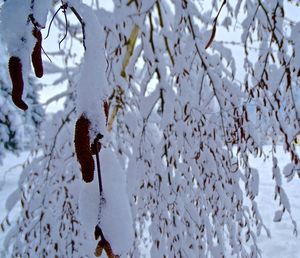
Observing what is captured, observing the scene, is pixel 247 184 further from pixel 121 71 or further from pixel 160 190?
pixel 121 71

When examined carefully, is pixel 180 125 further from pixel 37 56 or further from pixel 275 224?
pixel 275 224

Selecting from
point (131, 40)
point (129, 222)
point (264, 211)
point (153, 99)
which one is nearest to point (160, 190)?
point (153, 99)

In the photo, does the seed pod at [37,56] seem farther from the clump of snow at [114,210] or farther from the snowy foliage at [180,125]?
the snowy foliage at [180,125]

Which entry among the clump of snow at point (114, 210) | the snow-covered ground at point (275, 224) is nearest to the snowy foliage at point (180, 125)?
the clump of snow at point (114, 210)

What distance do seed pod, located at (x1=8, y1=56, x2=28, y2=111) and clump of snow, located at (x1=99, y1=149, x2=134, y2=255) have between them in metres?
0.19

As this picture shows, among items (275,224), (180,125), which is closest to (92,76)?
(180,125)

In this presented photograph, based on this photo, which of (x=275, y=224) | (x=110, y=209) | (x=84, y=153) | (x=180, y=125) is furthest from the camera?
(x=275, y=224)

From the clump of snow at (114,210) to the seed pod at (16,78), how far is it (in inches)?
7.5

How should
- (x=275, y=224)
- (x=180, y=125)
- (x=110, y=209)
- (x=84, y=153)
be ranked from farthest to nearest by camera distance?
(x=275, y=224) < (x=180, y=125) < (x=110, y=209) < (x=84, y=153)

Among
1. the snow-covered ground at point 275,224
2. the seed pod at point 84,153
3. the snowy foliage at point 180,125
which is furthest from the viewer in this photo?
the snow-covered ground at point 275,224

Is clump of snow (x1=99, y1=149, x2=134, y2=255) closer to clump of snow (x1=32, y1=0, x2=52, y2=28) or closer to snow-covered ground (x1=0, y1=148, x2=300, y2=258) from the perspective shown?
clump of snow (x1=32, y1=0, x2=52, y2=28)

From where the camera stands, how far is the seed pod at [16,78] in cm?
37

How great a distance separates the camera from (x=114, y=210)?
0.46 metres

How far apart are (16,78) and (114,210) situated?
0.24 meters
